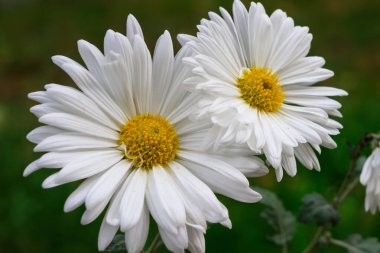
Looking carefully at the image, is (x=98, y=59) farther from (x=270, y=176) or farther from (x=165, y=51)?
(x=270, y=176)

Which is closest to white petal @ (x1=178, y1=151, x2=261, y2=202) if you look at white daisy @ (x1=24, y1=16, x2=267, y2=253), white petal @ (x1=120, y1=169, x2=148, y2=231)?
white daisy @ (x1=24, y1=16, x2=267, y2=253)

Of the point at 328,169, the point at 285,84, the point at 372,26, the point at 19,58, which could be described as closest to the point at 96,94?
the point at 285,84

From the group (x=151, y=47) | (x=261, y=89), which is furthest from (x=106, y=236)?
(x=151, y=47)

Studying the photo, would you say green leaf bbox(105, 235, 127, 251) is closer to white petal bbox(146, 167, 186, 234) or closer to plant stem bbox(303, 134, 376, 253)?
white petal bbox(146, 167, 186, 234)

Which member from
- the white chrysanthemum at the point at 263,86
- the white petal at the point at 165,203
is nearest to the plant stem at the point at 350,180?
the white chrysanthemum at the point at 263,86

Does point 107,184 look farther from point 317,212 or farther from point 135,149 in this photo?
point 317,212
